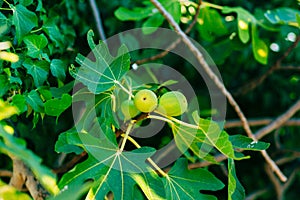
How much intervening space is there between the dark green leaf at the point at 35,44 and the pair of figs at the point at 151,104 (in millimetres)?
182

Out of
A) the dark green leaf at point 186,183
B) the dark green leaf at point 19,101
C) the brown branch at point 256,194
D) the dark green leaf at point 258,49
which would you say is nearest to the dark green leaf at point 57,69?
the dark green leaf at point 19,101

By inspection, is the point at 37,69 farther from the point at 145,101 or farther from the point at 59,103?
the point at 145,101

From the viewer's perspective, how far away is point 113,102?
880 mm

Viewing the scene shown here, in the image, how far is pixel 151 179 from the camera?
0.83 meters

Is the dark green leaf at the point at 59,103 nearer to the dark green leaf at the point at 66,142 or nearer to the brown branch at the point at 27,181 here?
the dark green leaf at the point at 66,142

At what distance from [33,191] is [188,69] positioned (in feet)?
2.51

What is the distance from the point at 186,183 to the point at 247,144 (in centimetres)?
13

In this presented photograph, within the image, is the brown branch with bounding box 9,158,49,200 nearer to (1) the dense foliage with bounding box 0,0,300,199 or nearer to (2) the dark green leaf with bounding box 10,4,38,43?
(1) the dense foliage with bounding box 0,0,300,199

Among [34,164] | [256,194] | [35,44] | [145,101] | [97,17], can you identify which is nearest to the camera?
[34,164]

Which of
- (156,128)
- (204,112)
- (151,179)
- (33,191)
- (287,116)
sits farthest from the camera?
(204,112)

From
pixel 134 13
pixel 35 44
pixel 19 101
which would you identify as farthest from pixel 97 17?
pixel 19 101

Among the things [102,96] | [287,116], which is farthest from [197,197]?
[287,116]

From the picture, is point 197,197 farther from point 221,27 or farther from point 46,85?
point 221,27

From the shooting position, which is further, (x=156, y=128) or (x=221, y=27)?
(x=221, y=27)
